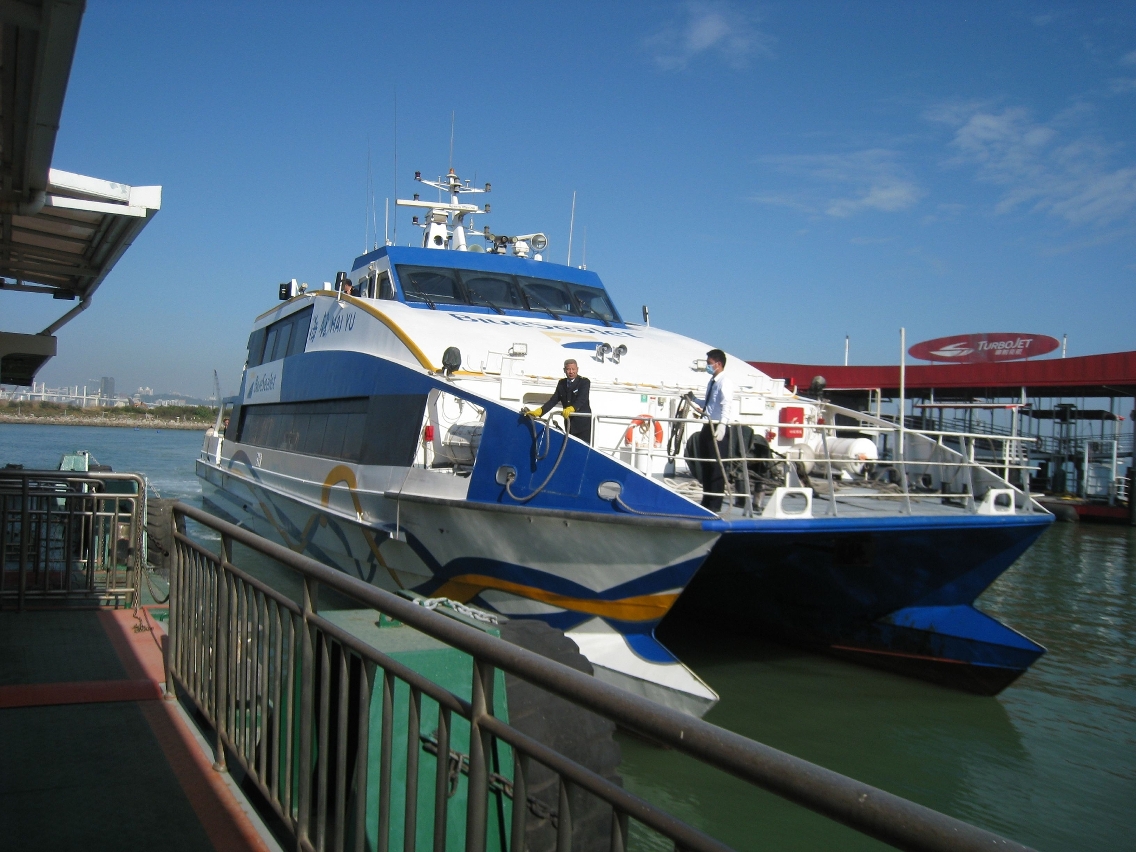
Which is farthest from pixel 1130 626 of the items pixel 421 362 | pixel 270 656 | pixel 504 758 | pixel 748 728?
pixel 270 656

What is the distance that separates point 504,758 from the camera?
407 centimetres

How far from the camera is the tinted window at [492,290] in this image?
34.2ft

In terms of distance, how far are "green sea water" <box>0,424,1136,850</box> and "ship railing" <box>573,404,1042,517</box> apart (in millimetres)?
1720

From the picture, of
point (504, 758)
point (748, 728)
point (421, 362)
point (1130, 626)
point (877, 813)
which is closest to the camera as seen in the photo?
point (877, 813)

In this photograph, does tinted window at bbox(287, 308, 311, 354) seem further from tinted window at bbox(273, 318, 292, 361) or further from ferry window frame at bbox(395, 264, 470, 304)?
ferry window frame at bbox(395, 264, 470, 304)

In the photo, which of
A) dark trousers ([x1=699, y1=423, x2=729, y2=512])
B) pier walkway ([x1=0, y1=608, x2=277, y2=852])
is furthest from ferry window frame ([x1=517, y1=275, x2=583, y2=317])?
pier walkway ([x1=0, y1=608, x2=277, y2=852])

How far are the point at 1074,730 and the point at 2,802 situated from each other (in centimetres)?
715

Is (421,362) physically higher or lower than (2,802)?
higher

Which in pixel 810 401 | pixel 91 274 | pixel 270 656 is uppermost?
pixel 91 274

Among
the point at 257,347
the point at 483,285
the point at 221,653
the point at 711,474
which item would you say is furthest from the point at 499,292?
the point at 221,653

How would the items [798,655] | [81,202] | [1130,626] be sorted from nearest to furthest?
[81,202], [798,655], [1130,626]

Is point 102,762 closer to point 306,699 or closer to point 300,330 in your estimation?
point 306,699

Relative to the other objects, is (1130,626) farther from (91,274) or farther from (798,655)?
(91,274)

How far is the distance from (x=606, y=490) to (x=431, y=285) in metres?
4.87
